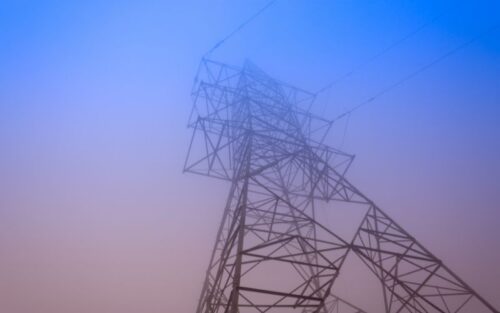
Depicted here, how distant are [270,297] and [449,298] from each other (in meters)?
6.66

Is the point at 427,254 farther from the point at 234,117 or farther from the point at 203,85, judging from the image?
the point at 203,85

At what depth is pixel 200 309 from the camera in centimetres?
831

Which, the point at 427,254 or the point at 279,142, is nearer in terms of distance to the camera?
the point at 427,254

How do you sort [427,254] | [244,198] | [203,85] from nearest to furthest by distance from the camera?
[244,198]
[427,254]
[203,85]

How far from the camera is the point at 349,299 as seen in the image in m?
13.4

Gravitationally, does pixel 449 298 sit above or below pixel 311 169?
below

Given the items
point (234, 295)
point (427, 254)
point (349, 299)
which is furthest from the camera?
point (349, 299)

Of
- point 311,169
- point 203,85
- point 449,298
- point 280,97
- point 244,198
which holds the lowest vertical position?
point 449,298

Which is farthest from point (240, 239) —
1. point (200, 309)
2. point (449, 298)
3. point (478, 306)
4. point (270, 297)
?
point (449, 298)

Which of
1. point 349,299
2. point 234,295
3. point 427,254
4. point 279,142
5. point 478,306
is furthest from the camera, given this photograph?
point 349,299

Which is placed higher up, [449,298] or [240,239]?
[240,239]

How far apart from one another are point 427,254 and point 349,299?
262 inches

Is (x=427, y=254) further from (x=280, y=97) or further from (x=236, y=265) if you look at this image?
(x=280, y=97)

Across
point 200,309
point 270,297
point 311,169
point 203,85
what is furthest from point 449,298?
point 203,85
